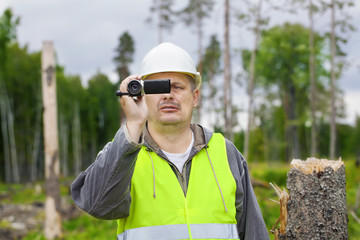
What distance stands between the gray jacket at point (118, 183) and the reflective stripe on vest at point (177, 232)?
159 mm

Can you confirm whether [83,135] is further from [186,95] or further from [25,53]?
[186,95]

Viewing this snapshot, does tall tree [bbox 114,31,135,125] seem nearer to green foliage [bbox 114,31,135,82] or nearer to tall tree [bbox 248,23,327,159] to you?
green foliage [bbox 114,31,135,82]

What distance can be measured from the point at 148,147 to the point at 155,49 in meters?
0.65

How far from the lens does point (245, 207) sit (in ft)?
8.52

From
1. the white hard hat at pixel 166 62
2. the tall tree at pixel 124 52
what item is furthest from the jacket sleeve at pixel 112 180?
the tall tree at pixel 124 52

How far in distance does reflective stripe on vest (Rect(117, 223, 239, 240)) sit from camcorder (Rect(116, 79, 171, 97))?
76 cm

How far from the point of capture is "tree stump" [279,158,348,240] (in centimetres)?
246

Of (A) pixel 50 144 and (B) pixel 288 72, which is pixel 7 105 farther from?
(B) pixel 288 72

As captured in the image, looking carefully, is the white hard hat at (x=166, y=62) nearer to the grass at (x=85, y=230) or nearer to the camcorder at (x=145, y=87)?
the camcorder at (x=145, y=87)

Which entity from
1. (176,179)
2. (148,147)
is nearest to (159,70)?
(148,147)

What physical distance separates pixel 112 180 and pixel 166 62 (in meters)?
0.87

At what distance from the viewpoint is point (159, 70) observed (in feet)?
8.29

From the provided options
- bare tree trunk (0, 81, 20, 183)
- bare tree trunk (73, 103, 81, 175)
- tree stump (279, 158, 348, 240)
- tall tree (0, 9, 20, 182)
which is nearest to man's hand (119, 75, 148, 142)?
tree stump (279, 158, 348, 240)

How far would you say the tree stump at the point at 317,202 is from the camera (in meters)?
2.46
